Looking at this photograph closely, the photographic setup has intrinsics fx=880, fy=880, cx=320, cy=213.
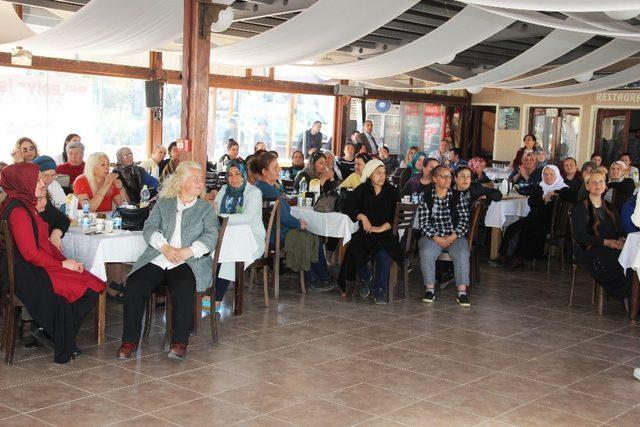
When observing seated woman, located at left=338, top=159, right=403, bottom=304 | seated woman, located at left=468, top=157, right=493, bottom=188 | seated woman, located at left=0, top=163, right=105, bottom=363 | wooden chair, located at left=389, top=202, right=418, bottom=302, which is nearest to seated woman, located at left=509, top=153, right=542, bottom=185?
seated woman, located at left=468, top=157, right=493, bottom=188

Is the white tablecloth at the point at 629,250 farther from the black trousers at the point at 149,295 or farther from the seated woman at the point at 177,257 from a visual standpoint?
the black trousers at the point at 149,295

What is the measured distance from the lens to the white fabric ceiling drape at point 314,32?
8.06m

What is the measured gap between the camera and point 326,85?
17203 millimetres

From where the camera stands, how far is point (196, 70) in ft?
22.0

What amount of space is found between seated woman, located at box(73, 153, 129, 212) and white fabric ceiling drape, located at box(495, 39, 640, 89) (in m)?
6.68

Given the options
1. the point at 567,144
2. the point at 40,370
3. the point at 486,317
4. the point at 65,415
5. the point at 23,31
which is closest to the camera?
the point at 65,415

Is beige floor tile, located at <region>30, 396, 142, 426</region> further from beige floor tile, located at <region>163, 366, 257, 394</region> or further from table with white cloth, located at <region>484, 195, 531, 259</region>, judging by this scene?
table with white cloth, located at <region>484, 195, 531, 259</region>

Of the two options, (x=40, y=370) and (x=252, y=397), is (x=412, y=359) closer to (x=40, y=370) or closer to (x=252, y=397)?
(x=252, y=397)

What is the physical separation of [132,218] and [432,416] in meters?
2.62

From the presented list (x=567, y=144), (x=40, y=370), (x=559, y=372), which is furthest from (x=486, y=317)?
(x=567, y=144)

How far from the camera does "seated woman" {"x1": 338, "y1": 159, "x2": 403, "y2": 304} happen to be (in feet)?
25.5

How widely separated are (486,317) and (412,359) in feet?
5.32

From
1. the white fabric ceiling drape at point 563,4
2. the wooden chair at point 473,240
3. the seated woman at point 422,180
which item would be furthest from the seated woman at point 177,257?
the seated woman at point 422,180

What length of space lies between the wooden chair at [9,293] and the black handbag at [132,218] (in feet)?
3.13
